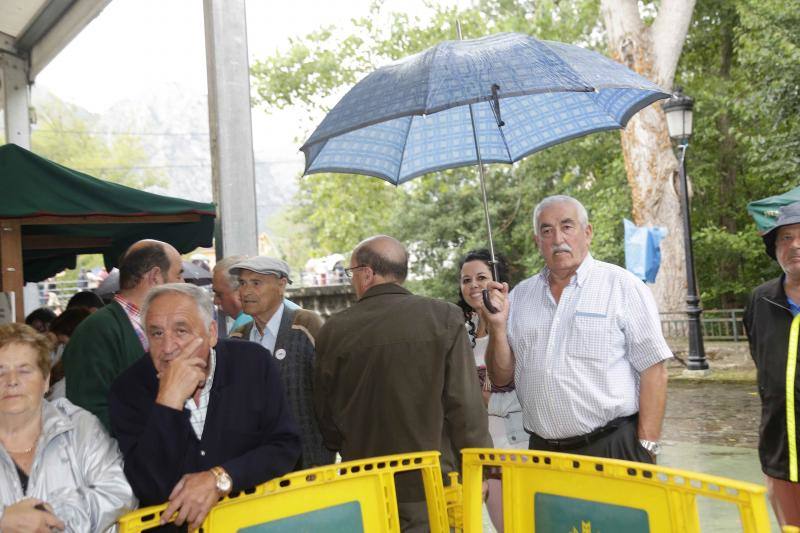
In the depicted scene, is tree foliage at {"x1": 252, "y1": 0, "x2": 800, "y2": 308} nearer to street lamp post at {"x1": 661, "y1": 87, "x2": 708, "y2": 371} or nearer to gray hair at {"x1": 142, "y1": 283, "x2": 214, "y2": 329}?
street lamp post at {"x1": 661, "y1": 87, "x2": 708, "y2": 371}

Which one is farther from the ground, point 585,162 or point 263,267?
point 585,162

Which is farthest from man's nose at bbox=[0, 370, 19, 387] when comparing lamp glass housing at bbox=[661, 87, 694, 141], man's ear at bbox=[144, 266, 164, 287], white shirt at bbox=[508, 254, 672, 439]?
lamp glass housing at bbox=[661, 87, 694, 141]

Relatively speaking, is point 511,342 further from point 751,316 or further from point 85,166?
point 85,166

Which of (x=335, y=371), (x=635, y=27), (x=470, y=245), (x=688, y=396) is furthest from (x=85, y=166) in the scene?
(x=335, y=371)

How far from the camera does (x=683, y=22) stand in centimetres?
1741

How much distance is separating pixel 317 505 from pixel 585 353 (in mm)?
1435

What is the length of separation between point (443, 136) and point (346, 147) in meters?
0.58

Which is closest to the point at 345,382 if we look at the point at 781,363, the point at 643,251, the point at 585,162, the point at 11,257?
the point at 781,363

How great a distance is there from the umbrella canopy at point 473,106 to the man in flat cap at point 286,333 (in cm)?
73

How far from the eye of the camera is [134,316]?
368 cm

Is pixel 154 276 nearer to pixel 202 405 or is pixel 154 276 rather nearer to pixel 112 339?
pixel 112 339

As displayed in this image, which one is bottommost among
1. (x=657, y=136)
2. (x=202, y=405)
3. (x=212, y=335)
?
(x=202, y=405)

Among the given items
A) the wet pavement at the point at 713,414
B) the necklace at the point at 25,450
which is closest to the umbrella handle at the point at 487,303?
the necklace at the point at 25,450

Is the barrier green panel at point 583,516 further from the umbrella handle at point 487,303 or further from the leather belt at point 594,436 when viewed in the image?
the umbrella handle at point 487,303
